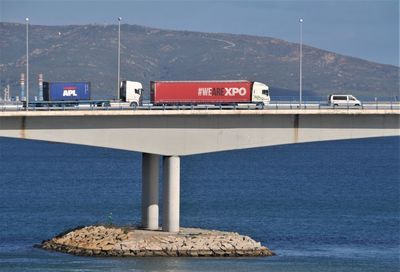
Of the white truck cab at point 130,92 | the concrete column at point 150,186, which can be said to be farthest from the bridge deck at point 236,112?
the white truck cab at point 130,92

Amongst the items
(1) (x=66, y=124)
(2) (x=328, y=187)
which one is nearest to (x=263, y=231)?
(1) (x=66, y=124)

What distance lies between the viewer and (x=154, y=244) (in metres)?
80.9

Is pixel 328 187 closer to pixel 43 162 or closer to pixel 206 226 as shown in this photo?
pixel 206 226

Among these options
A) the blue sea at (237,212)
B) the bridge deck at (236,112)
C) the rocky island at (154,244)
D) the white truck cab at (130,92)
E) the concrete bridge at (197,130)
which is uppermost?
the white truck cab at (130,92)

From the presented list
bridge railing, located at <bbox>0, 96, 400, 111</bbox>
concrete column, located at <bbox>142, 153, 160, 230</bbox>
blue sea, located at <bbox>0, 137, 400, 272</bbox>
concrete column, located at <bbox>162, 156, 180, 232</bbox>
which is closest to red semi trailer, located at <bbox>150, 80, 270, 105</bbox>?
bridge railing, located at <bbox>0, 96, 400, 111</bbox>

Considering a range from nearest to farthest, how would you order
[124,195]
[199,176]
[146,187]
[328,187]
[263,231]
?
[146,187], [263,231], [124,195], [328,187], [199,176]

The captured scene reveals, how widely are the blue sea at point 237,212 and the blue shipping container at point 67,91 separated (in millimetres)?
9193

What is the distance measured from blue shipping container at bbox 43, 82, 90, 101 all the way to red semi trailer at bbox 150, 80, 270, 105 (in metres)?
4.88

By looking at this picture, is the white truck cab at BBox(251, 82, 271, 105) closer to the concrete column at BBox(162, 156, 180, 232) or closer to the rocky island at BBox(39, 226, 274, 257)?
the concrete column at BBox(162, 156, 180, 232)

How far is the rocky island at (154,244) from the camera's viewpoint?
8062cm

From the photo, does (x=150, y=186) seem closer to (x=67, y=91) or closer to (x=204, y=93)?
(x=204, y=93)

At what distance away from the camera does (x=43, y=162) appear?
19700 centimetres

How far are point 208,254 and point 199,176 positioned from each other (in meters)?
84.3

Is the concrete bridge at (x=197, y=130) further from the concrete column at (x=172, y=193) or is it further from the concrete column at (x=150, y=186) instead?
the concrete column at (x=150, y=186)
